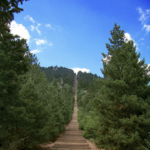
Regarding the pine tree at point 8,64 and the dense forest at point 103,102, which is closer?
the pine tree at point 8,64

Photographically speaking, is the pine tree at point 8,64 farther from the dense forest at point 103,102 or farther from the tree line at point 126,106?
the tree line at point 126,106

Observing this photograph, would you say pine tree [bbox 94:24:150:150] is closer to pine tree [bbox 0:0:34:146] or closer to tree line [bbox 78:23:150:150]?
tree line [bbox 78:23:150:150]

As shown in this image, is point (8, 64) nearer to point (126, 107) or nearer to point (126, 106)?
point (126, 106)

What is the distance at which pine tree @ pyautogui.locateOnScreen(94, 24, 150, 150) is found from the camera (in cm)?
778

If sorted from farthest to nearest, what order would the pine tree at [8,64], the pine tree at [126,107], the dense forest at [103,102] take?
the pine tree at [126,107]
the dense forest at [103,102]
the pine tree at [8,64]

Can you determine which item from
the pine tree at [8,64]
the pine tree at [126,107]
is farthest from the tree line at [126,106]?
the pine tree at [8,64]

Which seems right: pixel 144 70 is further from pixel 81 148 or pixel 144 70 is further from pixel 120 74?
pixel 81 148

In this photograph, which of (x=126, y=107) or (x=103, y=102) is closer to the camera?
(x=126, y=107)

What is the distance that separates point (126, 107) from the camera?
342 inches

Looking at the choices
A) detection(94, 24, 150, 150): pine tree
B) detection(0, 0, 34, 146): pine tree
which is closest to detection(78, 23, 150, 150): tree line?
detection(94, 24, 150, 150): pine tree

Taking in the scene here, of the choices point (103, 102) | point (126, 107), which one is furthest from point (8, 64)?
point (126, 107)

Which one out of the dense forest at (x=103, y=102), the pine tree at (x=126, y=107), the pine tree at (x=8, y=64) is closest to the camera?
the pine tree at (x=8, y=64)

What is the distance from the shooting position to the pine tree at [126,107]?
7777 millimetres

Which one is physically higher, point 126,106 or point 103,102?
point 103,102
